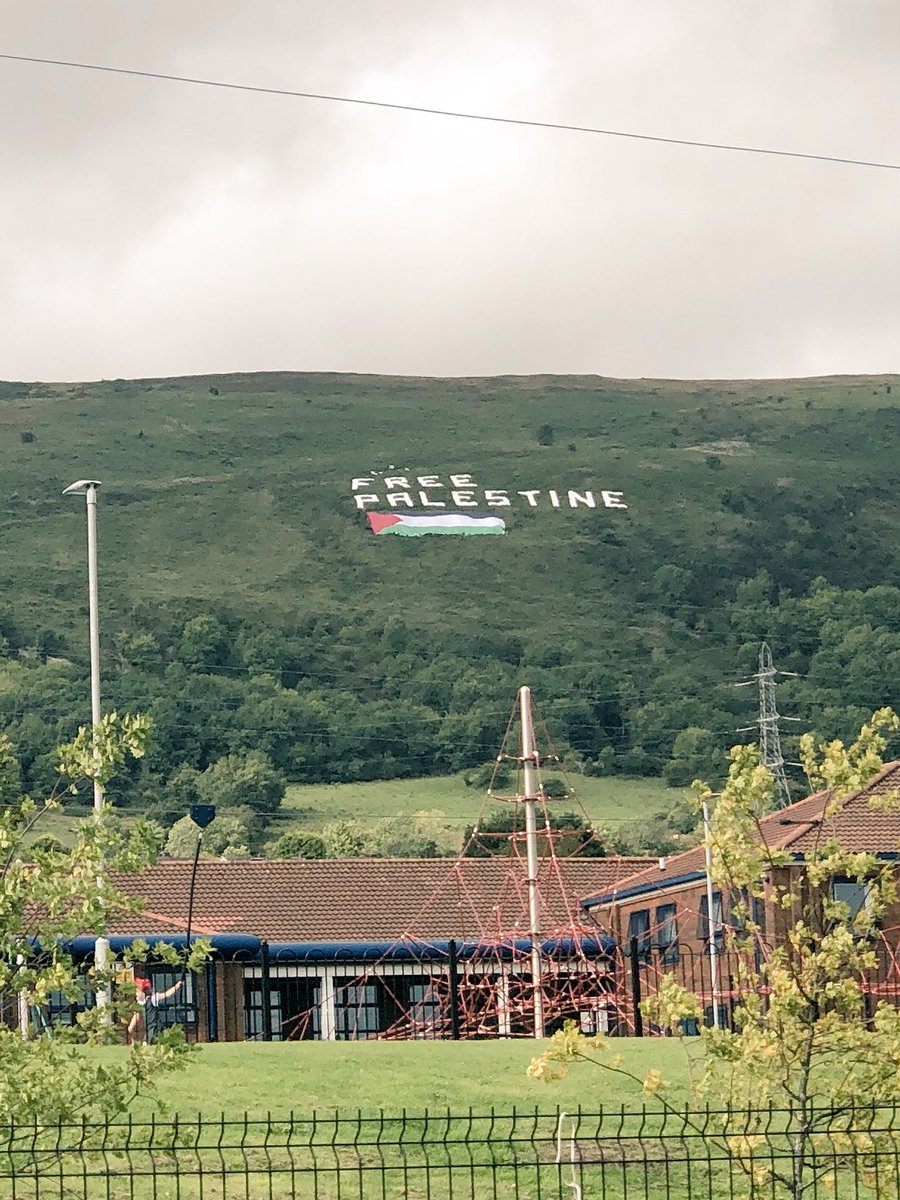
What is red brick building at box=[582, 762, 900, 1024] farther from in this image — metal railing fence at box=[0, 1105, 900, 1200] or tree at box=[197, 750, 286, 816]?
tree at box=[197, 750, 286, 816]

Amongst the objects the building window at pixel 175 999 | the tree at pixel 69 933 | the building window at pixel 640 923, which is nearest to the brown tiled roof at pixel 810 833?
the building window at pixel 640 923

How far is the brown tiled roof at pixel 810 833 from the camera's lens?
40041mm

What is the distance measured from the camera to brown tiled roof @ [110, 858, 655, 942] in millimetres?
52156

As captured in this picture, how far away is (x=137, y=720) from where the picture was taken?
13.8 m

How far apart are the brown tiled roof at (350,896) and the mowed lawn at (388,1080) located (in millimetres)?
27398

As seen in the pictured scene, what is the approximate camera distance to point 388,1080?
65.6 ft

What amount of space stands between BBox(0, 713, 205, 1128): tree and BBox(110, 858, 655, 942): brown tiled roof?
35.8 metres

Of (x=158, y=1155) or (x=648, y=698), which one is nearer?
(x=158, y=1155)

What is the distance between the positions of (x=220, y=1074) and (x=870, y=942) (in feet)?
28.7

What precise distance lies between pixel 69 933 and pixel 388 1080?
25.0 feet

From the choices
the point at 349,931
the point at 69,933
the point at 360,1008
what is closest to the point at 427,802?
the point at 349,931

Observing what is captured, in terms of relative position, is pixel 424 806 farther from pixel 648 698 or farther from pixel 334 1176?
pixel 334 1176

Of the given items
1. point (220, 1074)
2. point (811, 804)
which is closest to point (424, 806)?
point (811, 804)

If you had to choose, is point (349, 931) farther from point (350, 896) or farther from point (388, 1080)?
point (388, 1080)
